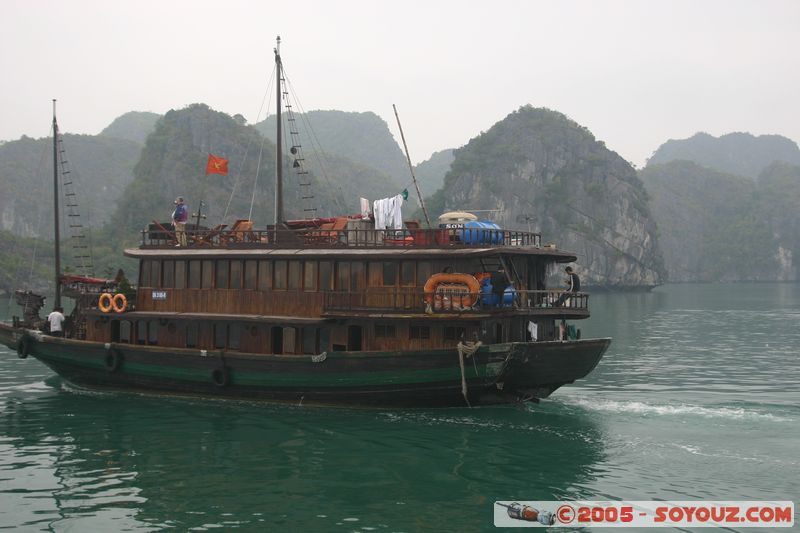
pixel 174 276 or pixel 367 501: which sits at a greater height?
pixel 174 276

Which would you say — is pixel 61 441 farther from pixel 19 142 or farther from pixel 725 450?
pixel 19 142

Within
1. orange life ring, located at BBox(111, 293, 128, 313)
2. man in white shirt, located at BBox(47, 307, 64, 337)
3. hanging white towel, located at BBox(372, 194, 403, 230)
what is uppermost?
hanging white towel, located at BBox(372, 194, 403, 230)

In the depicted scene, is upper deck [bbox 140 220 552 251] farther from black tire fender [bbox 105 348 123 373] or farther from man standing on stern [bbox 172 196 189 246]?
black tire fender [bbox 105 348 123 373]

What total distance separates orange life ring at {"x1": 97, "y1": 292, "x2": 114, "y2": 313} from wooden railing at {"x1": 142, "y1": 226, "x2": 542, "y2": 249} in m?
1.71

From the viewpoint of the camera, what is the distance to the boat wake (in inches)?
739

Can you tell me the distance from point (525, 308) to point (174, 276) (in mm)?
9606

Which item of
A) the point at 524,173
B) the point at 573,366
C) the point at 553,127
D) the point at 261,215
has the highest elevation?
the point at 553,127

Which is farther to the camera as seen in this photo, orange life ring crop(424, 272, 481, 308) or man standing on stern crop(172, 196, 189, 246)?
man standing on stern crop(172, 196, 189, 246)

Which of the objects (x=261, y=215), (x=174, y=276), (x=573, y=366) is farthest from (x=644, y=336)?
(x=261, y=215)

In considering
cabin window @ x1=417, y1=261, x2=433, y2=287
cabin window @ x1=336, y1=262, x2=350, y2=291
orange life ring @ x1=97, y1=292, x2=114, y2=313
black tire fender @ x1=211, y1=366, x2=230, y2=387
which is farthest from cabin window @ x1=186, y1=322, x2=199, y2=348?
cabin window @ x1=417, y1=261, x2=433, y2=287

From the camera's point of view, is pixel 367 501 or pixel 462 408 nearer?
pixel 367 501

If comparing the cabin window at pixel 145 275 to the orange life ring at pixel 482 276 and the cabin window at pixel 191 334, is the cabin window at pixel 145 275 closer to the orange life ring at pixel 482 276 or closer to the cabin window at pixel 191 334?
the cabin window at pixel 191 334

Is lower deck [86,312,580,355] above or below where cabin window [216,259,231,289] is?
below

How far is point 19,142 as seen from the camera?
164 metres
